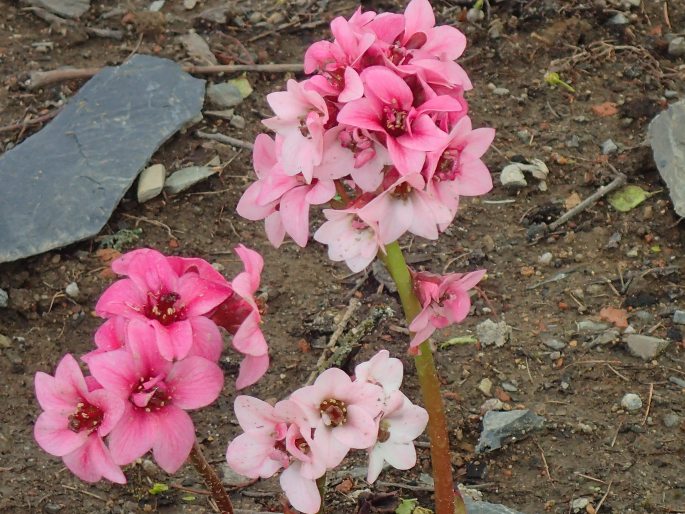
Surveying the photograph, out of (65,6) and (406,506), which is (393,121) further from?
(65,6)

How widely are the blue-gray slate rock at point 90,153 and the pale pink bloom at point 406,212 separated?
82.7 inches

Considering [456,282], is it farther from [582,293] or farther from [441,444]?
[582,293]

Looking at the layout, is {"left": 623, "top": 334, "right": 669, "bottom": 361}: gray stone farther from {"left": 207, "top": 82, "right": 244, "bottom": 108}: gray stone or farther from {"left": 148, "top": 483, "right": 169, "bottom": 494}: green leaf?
{"left": 207, "top": 82, "right": 244, "bottom": 108}: gray stone

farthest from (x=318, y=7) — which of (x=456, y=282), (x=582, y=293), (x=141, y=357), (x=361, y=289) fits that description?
(x=141, y=357)

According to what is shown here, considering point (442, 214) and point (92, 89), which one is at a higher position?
point (442, 214)

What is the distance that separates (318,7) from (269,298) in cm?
188

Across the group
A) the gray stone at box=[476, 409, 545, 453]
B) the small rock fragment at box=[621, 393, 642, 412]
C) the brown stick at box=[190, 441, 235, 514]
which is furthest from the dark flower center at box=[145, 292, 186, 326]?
the small rock fragment at box=[621, 393, 642, 412]

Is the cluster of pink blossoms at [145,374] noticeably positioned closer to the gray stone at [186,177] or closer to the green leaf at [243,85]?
the gray stone at [186,177]

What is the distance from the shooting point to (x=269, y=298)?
146 inches

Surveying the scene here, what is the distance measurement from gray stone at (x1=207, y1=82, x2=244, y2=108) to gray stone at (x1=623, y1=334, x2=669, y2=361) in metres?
2.09

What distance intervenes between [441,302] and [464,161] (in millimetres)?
328

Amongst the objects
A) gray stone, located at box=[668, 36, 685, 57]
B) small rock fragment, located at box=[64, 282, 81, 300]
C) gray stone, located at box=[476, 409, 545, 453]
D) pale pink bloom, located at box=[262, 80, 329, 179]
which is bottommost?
small rock fragment, located at box=[64, 282, 81, 300]

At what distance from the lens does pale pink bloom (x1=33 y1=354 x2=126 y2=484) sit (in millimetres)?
1898

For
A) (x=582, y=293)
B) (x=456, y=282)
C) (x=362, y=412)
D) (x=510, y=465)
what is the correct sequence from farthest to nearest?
1. (x=582, y=293)
2. (x=510, y=465)
3. (x=456, y=282)
4. (x=362, y=412)
